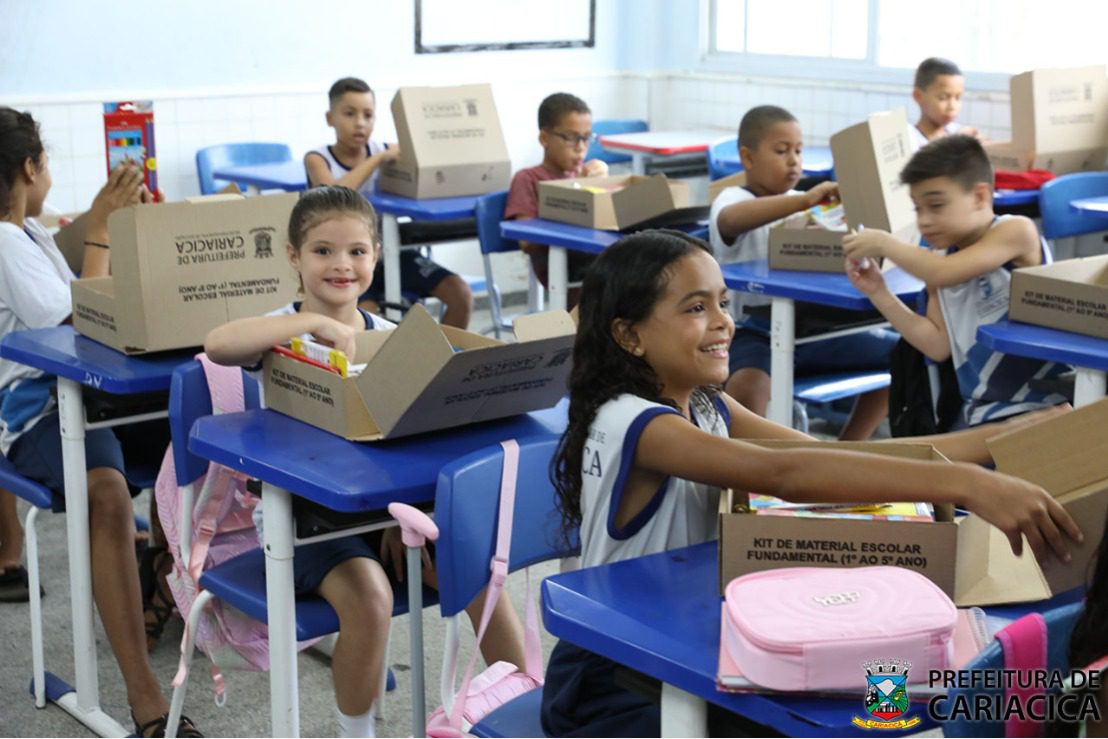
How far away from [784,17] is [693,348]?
5.49m

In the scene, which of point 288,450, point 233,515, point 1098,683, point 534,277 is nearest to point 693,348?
point 288,450

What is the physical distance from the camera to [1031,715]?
1.23 meters

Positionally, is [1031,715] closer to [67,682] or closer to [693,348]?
[693,348]

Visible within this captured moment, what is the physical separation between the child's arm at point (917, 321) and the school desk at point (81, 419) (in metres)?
1.57

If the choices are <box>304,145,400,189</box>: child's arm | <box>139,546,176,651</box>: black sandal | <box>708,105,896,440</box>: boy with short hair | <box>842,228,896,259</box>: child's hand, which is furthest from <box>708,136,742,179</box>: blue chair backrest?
<box>139,546,176,651</box>: black sandal

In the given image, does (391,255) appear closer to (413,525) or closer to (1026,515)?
(413,525)

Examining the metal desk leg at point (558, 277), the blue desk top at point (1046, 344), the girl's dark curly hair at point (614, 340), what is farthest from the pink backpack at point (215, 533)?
the metal desk leg at point (558, 277)

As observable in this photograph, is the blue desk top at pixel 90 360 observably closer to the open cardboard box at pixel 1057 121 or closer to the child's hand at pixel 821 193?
the child's hand at pixel 821 193

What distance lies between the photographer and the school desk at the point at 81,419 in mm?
2609

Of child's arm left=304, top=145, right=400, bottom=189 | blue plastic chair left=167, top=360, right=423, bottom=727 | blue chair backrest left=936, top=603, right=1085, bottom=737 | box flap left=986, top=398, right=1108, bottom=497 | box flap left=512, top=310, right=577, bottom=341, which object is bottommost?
blue plastic chair left=167, top=360, right=423, bottom=727

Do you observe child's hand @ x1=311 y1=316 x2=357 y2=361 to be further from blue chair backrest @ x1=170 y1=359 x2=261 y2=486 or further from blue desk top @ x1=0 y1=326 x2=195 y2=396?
blue desk top @ x1=0 y1=326 x2=195 y2=396

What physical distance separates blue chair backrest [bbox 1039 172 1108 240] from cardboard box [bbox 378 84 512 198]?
1964 millimetres

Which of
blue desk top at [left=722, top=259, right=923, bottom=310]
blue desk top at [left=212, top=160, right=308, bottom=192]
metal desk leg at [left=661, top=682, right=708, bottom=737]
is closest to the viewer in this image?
metal desk leg at [left=661, top=682, right=708, bottom=737]

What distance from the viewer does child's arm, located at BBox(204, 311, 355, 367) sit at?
2375 mm
